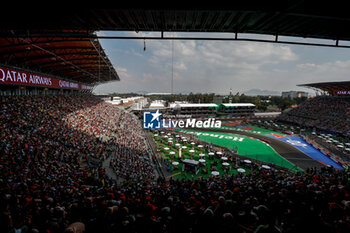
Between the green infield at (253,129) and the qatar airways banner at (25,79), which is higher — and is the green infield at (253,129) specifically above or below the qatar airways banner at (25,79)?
below

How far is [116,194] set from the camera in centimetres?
745

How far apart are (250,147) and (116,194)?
3273 centimetres

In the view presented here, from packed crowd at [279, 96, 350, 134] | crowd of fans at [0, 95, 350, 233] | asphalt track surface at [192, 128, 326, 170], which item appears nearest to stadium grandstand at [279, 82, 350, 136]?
packed crowd at [279, 96, 350, 134]

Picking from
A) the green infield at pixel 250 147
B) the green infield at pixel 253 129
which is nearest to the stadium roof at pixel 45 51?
the green infield at pixel 250 147

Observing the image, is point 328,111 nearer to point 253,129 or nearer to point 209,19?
point 253,129

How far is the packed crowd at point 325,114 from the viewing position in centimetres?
4244

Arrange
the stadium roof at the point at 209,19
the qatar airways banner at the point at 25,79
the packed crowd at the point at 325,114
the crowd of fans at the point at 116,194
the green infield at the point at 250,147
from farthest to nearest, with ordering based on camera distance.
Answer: the packed crowd at the point at 325,114
the green infield at the point at 250,147
the qatar airways banner at the point at 25,79
the stadium roof at the point at 209,19
the crowd of fans at the point at 116,194

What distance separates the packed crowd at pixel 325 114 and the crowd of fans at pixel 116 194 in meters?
38.0

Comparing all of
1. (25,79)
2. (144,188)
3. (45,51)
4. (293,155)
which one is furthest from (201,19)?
(293,155)

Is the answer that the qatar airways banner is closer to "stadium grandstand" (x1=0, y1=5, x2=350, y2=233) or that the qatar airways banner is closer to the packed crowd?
"stadium grandstand" (x1=0, y1=5, x2=350, y2=233)

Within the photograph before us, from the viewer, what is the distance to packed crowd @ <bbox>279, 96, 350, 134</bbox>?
139 feet

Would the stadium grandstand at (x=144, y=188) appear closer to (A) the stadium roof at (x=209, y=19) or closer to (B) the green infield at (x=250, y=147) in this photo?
(A) the stadium roof at (x=209, y=19)

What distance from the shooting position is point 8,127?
14.7 meters

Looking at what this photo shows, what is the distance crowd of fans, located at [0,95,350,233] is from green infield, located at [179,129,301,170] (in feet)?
29.9
